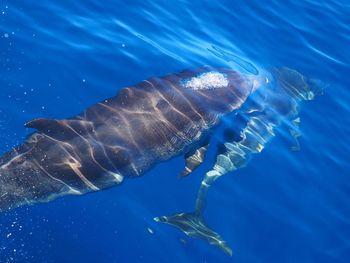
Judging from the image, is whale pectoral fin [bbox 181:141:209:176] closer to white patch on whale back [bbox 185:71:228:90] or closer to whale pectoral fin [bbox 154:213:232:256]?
whale pectoral fin [bbox 154:213:232:256]

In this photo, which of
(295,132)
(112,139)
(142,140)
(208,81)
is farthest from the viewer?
(295,132)

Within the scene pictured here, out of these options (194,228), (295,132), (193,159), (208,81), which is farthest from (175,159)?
(295,132)

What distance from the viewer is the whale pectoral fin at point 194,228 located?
7.65 meters

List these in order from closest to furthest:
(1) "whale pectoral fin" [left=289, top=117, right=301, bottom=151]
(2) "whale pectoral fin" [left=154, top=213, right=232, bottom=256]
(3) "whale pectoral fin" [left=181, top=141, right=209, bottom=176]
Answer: (2) "whale pectoral fin" [left=154, top=213, right=232, bottom=256]
(3) "whale pectoral fin" [left=181, top=141, right=209, bottom=176]
(1) "whale pectoral fin" [left=289, top=117, right=301, bottom=151]

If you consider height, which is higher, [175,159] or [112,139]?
[112,139]

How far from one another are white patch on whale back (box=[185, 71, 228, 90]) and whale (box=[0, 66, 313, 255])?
0.02 m

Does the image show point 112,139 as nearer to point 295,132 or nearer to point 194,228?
point 194,228

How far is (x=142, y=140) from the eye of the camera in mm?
7789

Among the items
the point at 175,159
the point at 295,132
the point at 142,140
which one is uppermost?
the point at 295,132

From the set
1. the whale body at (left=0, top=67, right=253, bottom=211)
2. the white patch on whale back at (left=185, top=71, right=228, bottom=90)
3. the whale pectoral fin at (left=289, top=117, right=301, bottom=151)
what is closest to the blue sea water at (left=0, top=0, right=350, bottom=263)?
the whale pectoral fin at (left=289, top=117, right=301, bottom=151)

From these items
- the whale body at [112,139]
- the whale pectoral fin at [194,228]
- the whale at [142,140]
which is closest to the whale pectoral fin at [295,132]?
the whale at [142,140]

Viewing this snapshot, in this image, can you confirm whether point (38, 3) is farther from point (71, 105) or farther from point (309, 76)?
point (309, 76)

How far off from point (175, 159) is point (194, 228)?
144 centimetres

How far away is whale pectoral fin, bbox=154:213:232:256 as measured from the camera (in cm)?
765
